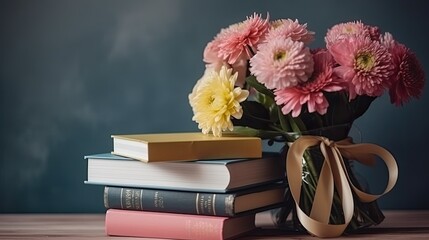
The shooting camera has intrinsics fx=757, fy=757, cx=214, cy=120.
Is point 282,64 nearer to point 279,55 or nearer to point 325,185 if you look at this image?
point 279,55

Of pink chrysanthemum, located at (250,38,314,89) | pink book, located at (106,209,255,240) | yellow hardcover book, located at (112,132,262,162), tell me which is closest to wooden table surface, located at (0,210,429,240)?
pink book, located at (106,209,255,240)

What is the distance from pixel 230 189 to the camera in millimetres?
1183

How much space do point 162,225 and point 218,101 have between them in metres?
0.22

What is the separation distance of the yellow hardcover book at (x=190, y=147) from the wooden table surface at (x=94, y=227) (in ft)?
0.48

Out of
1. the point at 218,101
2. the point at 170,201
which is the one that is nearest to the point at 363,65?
the point at 218,101

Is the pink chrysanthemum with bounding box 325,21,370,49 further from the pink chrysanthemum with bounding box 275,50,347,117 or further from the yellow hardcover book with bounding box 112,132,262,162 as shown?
the yellow hardcover book with bounding box 112,132,262,162

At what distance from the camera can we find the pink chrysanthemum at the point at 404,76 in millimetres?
1231

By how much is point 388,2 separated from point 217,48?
1.48ft

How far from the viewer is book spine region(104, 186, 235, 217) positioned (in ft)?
3.87

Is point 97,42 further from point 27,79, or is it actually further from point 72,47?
point 27,79

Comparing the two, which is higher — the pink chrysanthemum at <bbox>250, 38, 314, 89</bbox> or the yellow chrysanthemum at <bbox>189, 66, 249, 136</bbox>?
the pink chrysanthemum at <bbox>250, 38, 314, 89</bbox>

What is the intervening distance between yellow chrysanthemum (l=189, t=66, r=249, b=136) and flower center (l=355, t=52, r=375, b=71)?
186 mm

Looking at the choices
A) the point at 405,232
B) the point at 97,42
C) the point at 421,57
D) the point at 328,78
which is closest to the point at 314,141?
the point at 328,78

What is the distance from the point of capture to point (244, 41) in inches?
49.9
